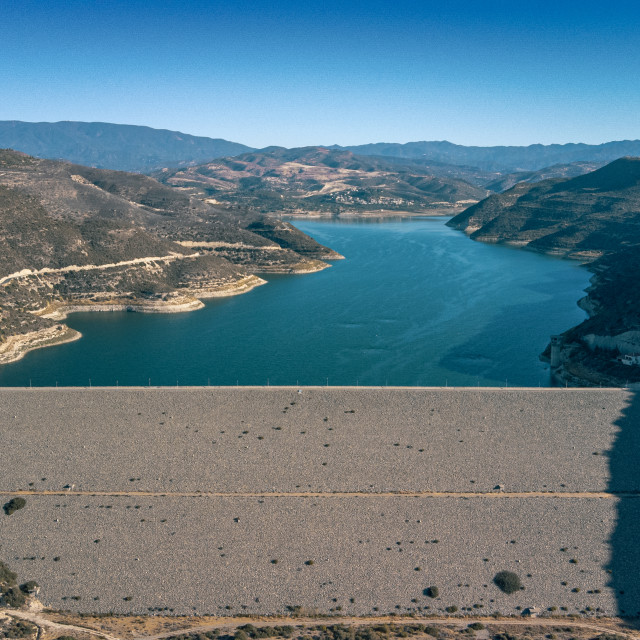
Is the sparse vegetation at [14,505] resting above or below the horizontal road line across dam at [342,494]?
below

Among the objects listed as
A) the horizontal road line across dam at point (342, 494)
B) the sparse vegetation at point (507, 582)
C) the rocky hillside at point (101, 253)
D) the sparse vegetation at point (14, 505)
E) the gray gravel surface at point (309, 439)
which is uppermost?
the rocky hillside at point (101, 253)

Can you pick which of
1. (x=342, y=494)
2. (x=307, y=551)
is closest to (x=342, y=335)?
(x=342, y=494)

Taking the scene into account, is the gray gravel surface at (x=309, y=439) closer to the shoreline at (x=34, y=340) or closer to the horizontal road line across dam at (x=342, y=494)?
the horizontal road line across dam at (x=342, y=494)

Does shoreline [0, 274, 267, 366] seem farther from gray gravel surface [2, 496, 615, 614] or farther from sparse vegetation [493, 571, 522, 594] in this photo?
sparse vegetation [493, 571, 522, 594]

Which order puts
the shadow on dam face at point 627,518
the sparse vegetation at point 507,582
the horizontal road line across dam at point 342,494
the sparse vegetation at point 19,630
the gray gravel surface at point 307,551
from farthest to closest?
the horizontal road line across dam at point 342,494 < the sparse vegetation at point 507,582 < the shadow on dam face at point 627,518 < the gray gravel surface at point 307,551 < the sparse vegetation at point 19,630

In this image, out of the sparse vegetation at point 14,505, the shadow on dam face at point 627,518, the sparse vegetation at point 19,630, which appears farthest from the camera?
the sparse vegetation at point 14,505

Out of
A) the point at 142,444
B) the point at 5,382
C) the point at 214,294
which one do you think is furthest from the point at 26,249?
the point at 142,444

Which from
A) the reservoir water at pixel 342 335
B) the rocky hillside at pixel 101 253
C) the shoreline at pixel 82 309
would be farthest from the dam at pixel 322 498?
the rocky hillside at pixel 101 253
